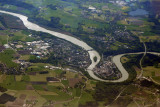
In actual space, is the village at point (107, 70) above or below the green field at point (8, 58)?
below

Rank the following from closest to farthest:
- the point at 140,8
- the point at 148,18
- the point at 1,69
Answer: the point at 1,69
the point at 148,18
the point at 140,8

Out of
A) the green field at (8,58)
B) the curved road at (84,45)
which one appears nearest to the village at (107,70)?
the curved road at (84,45)

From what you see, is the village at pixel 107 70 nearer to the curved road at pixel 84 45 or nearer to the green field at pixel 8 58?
the curved road at pixel 84 45

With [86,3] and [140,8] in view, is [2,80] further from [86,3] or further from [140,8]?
[140,8]

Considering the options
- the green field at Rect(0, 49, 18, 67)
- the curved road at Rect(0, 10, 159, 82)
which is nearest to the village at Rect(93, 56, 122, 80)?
the curved road at Rect(0, 10, 159, 82)

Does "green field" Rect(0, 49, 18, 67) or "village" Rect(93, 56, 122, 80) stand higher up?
"green field" Rect(0, 49, 18, 67)

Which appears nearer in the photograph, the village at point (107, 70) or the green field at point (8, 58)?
the village at point (107, 70)

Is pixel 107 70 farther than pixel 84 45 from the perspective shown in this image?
No

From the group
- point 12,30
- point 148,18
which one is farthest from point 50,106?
point 148,18

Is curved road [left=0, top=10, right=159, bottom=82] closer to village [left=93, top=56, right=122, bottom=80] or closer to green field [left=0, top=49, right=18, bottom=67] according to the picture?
village [left=93, top=56, right=122, bottom=80]

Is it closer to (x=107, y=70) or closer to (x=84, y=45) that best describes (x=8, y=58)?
(x=84, y=45)

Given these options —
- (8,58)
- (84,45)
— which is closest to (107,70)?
(84,45)
